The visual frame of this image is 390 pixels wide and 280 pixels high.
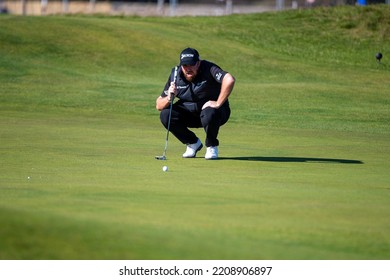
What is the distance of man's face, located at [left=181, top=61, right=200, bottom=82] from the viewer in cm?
1545

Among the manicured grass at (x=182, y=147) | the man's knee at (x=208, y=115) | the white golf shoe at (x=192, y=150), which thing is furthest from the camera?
the white golf shoe at (x=192, y=150)

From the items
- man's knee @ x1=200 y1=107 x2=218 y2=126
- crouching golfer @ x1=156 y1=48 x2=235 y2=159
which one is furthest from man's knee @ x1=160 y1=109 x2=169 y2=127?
man's knee @ x1=200 y1=107 x2=218 y2=126

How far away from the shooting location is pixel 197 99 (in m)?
15.9

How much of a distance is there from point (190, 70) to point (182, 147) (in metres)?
2.59

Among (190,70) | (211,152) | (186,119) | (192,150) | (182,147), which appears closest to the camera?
(190,70)

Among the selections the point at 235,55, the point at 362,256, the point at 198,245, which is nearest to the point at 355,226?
the point at 362,256

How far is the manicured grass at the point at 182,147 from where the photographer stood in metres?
8.24

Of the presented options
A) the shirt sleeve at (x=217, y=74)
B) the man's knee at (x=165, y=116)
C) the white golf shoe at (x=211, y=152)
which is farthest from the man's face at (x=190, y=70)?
the white golf shoe at (x=211, y=152)

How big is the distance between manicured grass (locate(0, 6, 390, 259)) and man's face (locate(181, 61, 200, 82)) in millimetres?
1198

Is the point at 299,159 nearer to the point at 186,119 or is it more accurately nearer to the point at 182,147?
the point at 186,119

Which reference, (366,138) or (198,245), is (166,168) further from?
(366,138)

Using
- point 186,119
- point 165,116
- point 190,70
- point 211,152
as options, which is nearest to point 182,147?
point 186,119

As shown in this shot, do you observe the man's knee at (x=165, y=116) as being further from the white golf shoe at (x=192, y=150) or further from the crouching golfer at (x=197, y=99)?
the white golf shoe at (x=192, y=150)

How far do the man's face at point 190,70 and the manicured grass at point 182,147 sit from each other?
120cm
